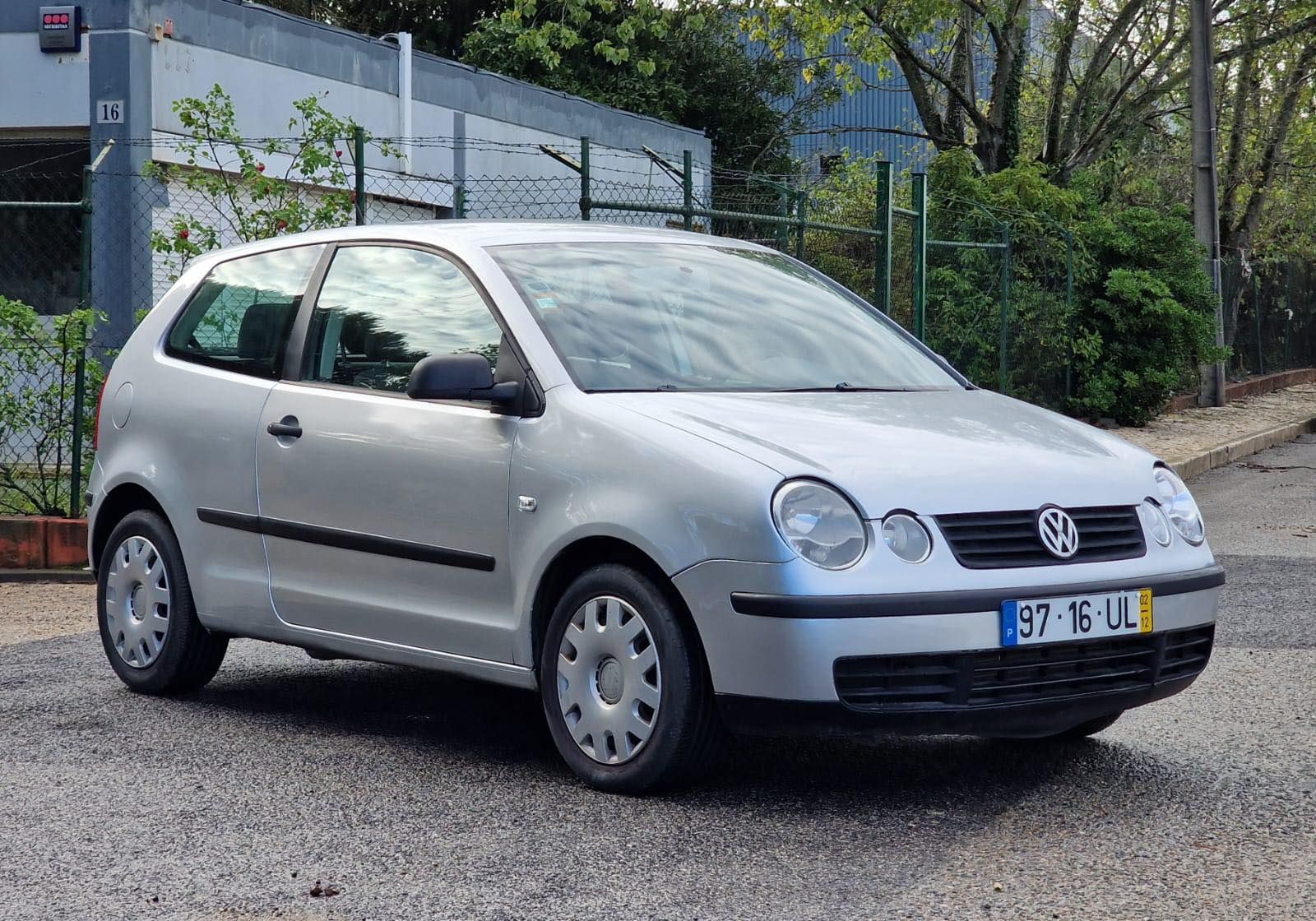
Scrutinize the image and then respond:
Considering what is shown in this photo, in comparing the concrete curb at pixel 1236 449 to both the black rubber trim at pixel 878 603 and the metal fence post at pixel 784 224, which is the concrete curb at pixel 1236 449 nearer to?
the metal fence post at pixel 784 224

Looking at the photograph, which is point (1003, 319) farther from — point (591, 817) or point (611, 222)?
point (591, 817)

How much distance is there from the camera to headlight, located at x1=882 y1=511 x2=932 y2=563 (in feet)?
14.4

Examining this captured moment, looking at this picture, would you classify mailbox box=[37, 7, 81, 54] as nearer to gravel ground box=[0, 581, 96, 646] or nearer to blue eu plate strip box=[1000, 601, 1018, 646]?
gravel ground box=[0, 581, 96, 646]

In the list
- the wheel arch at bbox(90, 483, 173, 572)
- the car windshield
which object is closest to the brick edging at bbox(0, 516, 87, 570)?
the wheel arch at bbox(90, 483, 173, 572)

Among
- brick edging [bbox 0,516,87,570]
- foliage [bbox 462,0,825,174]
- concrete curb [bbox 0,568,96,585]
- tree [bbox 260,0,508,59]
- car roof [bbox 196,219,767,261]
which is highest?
tree [bbox 260,0,508,59]

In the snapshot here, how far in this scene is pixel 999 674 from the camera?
447 centimetres

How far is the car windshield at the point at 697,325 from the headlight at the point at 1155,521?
0.99 metres

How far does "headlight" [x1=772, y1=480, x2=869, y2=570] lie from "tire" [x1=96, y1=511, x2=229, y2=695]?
2587 millimetres

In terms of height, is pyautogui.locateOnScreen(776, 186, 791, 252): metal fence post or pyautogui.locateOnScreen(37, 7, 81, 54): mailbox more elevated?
pyautogui.locateOnScreen(37, 7, 81, 54): mailbox

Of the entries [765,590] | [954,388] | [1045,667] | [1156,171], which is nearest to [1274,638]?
[954,388]

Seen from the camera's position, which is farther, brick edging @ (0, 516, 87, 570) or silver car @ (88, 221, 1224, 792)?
brick edging @ (0, 516, 87, 570)

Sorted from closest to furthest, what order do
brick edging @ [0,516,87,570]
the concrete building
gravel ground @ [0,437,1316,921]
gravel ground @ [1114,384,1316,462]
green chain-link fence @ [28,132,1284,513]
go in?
gravel ground @ [0,437,1316,921]
brick edging @ [0,516,87,570]
green chain-link fence @ [28,132,1284,513]
the concrete building
gravel ground @ [1114,384,1316,462]

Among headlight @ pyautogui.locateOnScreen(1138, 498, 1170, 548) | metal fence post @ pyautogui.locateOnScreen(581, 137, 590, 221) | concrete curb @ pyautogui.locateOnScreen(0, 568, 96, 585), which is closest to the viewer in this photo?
headlight @ pyautogui.locateOnScreen(1138, 498, 1170, 548)

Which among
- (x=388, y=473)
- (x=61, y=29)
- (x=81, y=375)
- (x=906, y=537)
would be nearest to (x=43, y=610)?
(x=81, y=375)
